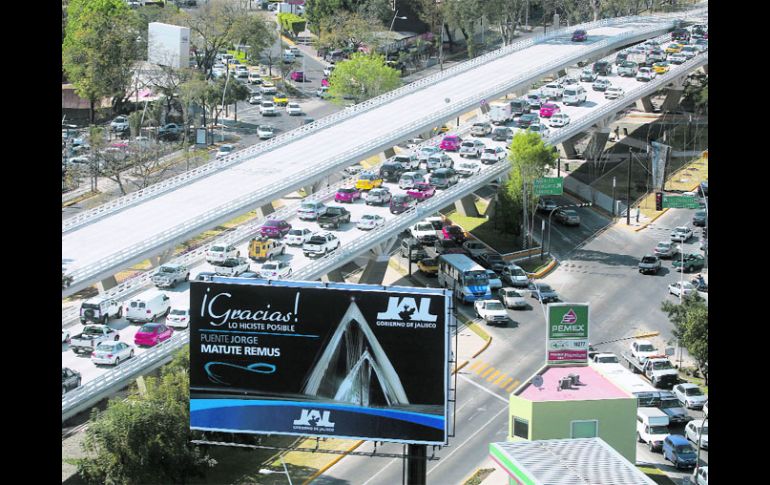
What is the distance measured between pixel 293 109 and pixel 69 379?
61827 millimetres

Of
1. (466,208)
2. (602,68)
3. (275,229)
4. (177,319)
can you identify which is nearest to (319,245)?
(275,229)

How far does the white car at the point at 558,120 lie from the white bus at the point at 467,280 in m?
24.9

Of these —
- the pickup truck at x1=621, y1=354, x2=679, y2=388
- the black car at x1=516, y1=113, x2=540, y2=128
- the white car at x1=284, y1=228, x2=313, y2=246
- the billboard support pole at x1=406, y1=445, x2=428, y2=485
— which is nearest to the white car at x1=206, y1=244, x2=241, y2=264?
the white car at x1=284, y1=228, x2=313, y2=246

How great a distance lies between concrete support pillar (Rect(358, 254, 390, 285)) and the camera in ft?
241

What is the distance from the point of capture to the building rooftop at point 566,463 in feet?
126

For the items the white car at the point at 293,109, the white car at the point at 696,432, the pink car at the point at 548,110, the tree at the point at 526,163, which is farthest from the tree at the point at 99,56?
the white car at the point at 696,432

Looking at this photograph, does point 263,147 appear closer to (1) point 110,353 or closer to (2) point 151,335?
(2) point 151,335

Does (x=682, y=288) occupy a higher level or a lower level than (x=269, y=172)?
lower

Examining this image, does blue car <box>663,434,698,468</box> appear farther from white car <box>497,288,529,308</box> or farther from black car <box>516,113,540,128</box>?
black car <box>516,113,540,128</box>

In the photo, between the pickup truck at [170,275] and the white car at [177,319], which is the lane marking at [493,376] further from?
the pickup truck at [170,275]

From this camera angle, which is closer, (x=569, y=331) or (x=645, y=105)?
(x=569, y=331)

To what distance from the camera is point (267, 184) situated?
78.9m

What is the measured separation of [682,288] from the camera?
7162cm

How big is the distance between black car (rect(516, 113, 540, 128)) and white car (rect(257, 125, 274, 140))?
792 inches
